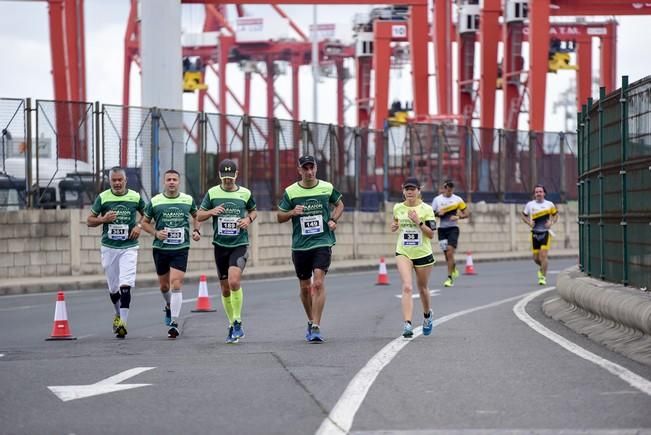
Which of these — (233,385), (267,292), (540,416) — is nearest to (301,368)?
(233,385)

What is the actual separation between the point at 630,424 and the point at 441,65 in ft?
206

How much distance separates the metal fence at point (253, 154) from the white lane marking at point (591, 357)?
42.8 ft

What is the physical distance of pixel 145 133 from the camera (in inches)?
1244

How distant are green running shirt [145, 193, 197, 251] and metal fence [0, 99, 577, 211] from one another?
13665mm

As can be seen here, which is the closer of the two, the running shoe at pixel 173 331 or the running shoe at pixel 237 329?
the running shoe at pixel 237 329

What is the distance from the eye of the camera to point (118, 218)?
16.2 m

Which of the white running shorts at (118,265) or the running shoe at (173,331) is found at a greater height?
the white running shorts at (118,265)

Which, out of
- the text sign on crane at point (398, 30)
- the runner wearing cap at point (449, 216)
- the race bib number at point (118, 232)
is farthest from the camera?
the text sign on crane at point (398, 30)

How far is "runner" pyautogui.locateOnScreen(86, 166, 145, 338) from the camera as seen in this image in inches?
639

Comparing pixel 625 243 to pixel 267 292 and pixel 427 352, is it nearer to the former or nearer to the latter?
pixel 427 352

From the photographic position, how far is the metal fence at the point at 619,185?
14453 millimetres

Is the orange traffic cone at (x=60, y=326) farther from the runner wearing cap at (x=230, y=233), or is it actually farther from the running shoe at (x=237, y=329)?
the running shoe at (x=237, y=329)

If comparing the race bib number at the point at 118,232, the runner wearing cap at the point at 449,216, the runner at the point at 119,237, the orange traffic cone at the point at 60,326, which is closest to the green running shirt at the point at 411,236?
the runner at the point at 119,237

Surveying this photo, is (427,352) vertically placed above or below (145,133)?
below
